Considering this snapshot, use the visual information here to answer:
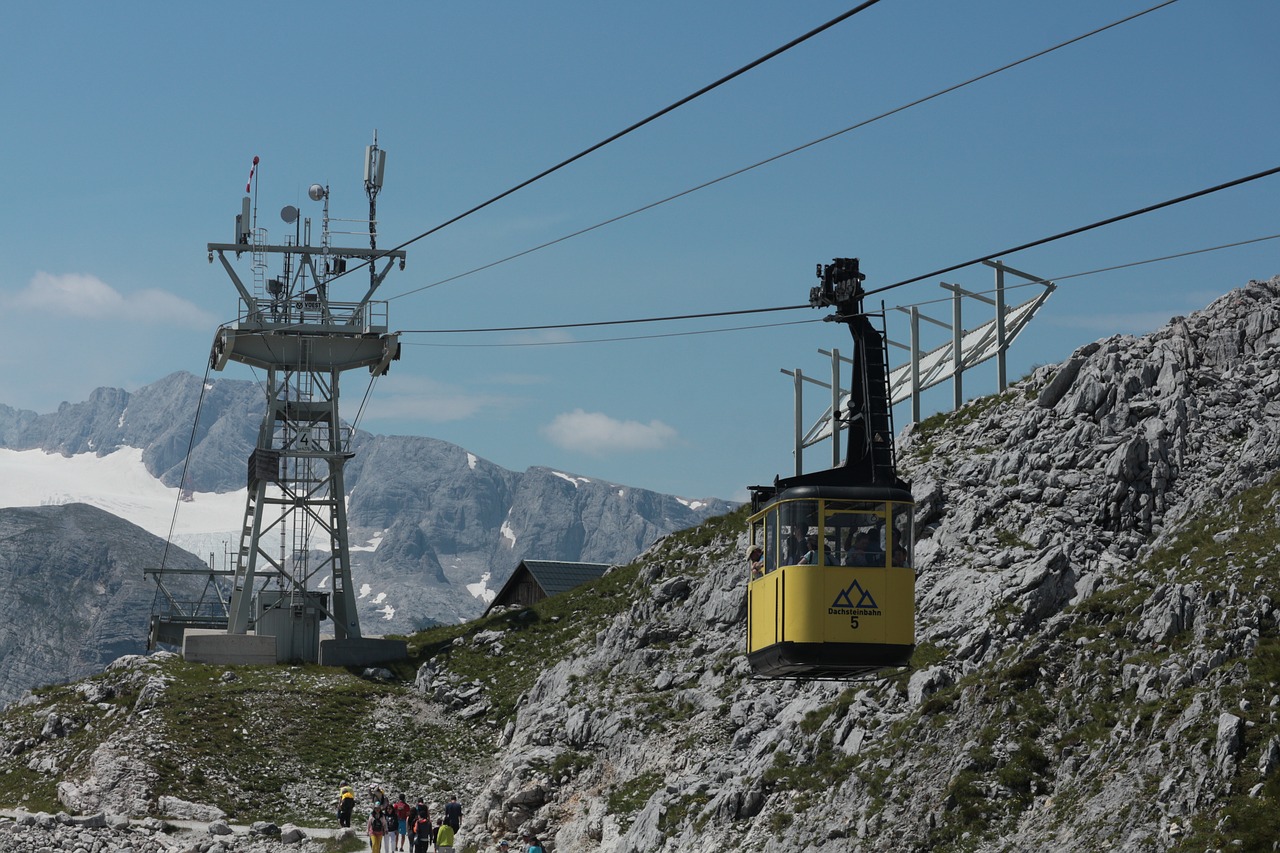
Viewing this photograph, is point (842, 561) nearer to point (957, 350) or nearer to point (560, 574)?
point (957, 350)

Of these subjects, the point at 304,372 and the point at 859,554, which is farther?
the point at 304,372

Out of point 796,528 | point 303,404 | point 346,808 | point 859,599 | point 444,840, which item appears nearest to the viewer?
point 859,599

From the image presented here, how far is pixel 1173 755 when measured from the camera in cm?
3322

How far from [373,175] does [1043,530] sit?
152 ft

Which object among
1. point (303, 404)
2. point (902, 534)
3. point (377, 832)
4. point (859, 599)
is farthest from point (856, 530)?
point (303, 404)

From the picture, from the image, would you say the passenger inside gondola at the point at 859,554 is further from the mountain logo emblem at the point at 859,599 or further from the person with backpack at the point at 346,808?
the person with backpack at the point at 346,808

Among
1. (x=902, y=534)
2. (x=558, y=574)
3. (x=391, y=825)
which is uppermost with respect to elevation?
(x=558, y=574)

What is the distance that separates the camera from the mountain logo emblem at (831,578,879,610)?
1179 inches

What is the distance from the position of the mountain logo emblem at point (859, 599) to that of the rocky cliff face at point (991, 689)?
7406 millimetres

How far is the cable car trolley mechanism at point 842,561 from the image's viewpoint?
29922 mm

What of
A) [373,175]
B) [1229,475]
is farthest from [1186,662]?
[373,175]

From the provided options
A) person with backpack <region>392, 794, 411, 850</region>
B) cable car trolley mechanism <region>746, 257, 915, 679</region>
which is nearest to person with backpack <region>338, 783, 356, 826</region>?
person with backpack <region>392, 794, 411, 850</region>

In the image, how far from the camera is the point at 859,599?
98.5 ft

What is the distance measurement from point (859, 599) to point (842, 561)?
774mm
